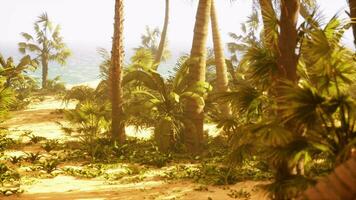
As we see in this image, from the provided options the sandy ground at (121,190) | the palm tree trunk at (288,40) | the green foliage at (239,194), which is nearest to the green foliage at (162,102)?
the sandy ground at (121,190)

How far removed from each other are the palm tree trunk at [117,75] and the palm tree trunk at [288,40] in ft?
23.4

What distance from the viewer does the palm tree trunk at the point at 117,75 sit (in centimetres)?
1123

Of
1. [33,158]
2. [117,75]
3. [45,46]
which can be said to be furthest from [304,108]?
[45,46]

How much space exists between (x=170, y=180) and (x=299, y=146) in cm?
481

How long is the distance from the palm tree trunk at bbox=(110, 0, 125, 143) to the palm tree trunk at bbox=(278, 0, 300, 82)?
7143 mm

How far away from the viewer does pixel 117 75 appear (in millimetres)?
11312

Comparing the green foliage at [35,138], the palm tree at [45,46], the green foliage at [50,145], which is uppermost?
the palm tree at [45,46]

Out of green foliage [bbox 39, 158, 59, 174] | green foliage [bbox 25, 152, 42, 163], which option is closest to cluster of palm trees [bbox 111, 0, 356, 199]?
green foliage [bbox 39, 158, 59, 174]

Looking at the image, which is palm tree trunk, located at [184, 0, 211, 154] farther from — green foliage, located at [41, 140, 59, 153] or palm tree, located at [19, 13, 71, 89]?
palm tree, located at [19, 13, 71, 89]

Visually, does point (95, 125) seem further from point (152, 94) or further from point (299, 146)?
point (299, 146)

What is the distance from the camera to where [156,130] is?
418 inches

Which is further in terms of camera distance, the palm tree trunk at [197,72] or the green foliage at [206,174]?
the palm tree trunk at [197,72]

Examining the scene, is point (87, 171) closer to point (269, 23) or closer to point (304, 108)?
point (269, 23)

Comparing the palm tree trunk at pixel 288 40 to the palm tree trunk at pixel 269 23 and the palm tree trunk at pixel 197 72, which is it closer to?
the palm tree trunk at pixel 269 23
